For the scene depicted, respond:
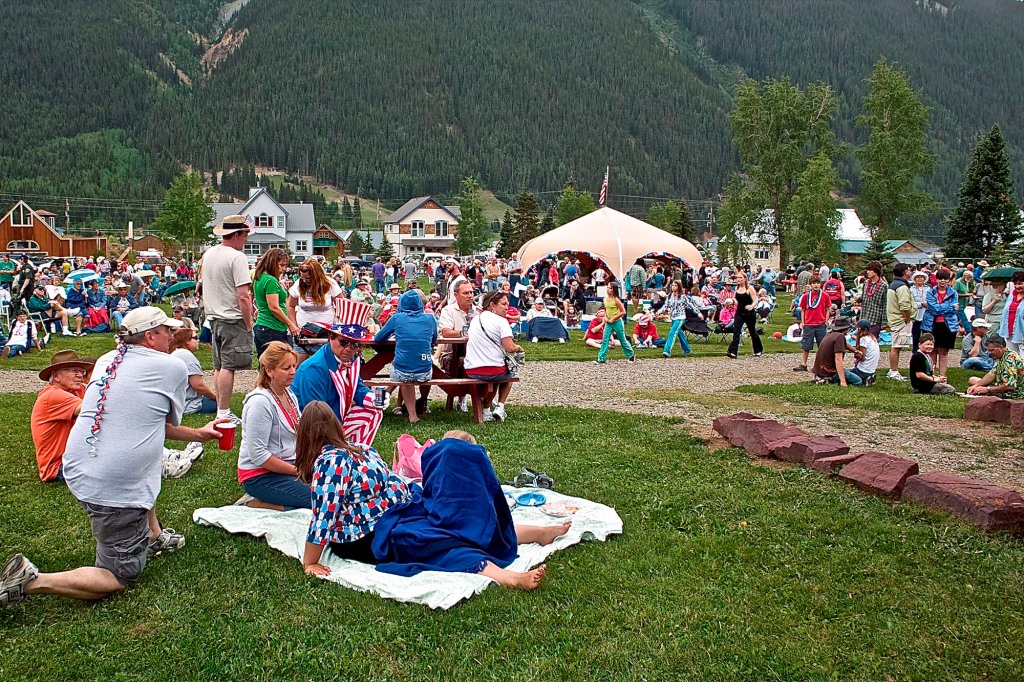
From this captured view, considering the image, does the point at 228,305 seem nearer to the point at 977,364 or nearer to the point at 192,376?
the point at 192,376

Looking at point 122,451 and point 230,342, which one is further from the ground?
point 230,342

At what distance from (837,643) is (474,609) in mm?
1756

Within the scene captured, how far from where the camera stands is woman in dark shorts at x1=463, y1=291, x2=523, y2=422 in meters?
9.16

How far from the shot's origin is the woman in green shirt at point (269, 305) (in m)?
8.55

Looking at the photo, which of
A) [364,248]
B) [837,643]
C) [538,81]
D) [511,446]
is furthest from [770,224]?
[538,81]

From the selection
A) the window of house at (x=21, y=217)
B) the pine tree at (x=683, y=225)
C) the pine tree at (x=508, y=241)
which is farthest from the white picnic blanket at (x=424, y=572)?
the window of house at (x=21, y=217)

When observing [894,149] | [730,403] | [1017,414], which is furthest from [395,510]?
[894,149]

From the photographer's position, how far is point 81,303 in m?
19.8

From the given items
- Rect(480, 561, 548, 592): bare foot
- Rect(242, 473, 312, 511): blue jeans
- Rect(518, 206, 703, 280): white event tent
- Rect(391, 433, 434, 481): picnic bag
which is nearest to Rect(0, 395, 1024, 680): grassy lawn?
Rect(480, 561, 548, 592): bare foot

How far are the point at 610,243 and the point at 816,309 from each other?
1882 cm

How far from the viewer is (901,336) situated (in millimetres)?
19031

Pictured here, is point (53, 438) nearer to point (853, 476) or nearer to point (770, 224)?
point (853, 476)

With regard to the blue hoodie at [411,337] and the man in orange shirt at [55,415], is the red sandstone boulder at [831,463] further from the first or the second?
the man in orange shirt at [55,415]

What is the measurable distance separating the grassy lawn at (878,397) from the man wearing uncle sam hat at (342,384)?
636 centimetres
